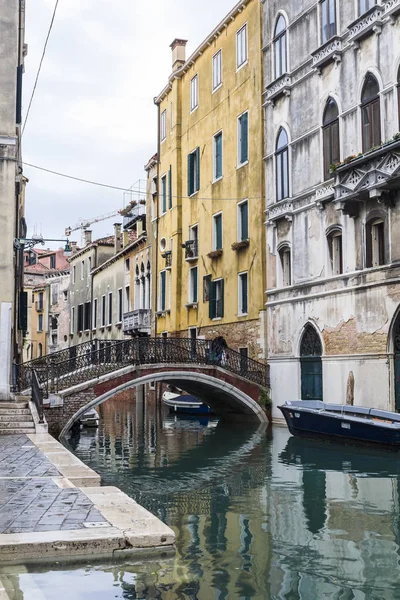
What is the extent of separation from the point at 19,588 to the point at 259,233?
19280 millimetres

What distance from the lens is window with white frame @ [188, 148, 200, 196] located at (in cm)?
2891

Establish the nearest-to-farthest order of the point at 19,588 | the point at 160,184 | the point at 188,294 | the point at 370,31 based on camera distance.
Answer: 1. the point at 19,588
2. the point at 370,31
3. the point at 188,294
4. the point at 160,184

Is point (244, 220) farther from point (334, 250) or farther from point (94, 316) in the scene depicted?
point (94, 316)

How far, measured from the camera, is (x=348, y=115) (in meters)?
19.0

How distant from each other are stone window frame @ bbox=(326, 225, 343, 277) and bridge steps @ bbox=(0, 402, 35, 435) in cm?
872

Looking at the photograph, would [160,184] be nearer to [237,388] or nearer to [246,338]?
[246,338]

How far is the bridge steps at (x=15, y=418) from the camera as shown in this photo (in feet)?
49.8

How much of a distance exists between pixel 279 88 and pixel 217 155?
516 cm

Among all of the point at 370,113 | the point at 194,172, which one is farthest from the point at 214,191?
the point at 370,113

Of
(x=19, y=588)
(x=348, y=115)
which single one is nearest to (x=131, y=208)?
(x=348, y=115)

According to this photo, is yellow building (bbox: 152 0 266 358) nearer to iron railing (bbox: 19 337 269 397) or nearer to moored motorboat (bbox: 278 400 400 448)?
iron railing (bbox: 19 337 269 397)

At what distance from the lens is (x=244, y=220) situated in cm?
2502

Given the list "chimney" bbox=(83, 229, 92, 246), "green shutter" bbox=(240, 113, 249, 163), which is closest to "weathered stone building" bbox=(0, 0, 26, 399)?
"green shutter" bbox=(240, 113, 249, 163)

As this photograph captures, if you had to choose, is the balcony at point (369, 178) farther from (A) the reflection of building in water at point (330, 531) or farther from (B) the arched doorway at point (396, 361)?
(A) the reflection of building in water at point (330, 531)
